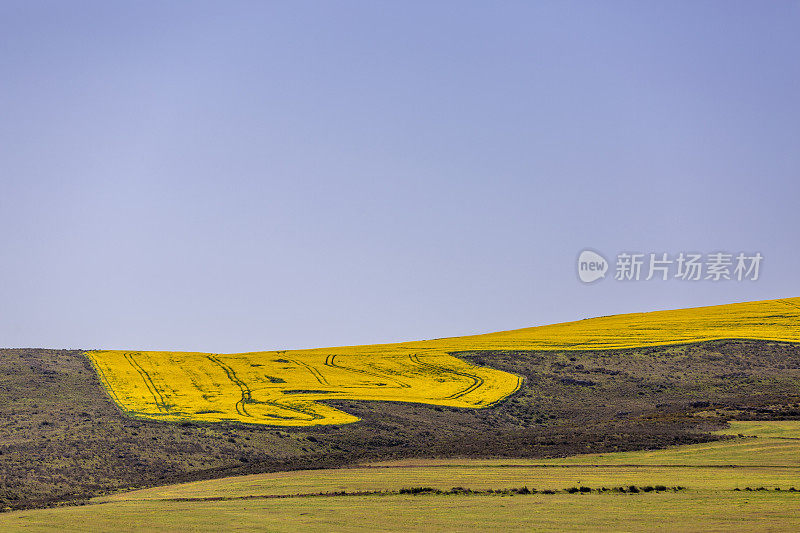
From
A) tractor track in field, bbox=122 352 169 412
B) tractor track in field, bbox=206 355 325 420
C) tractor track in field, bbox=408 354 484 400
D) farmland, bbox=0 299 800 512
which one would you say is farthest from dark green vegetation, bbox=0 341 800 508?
tractor track in field, bbox=408 354 484 400

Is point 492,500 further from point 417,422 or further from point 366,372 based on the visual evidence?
point 366,372

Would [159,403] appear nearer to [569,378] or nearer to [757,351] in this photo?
[569,378]

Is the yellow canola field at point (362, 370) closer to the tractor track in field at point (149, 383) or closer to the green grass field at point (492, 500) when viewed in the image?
the tractor track in field at point (149, 383)

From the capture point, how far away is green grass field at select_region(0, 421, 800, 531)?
89.5ft

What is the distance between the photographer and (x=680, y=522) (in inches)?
1035

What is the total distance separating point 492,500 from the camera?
1208 inches

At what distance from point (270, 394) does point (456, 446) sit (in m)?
15.6

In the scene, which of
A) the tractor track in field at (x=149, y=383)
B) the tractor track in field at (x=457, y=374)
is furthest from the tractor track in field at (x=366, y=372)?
the tractor track in field at (x=149, y=383)

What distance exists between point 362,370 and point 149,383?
14.2 metres

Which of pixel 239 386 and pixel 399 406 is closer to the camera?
pixel 399 406

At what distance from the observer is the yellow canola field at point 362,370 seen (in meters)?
51.0

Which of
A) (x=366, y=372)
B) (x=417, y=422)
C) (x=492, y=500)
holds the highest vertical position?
(x=366, y=372)

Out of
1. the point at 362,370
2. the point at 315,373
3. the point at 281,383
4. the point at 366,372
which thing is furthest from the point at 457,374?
the point at 281,383

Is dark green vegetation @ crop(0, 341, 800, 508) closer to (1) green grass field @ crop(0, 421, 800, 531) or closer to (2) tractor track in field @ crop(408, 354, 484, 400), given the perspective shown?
(1) green grass field @ crop(0, 421, 800, 531)
